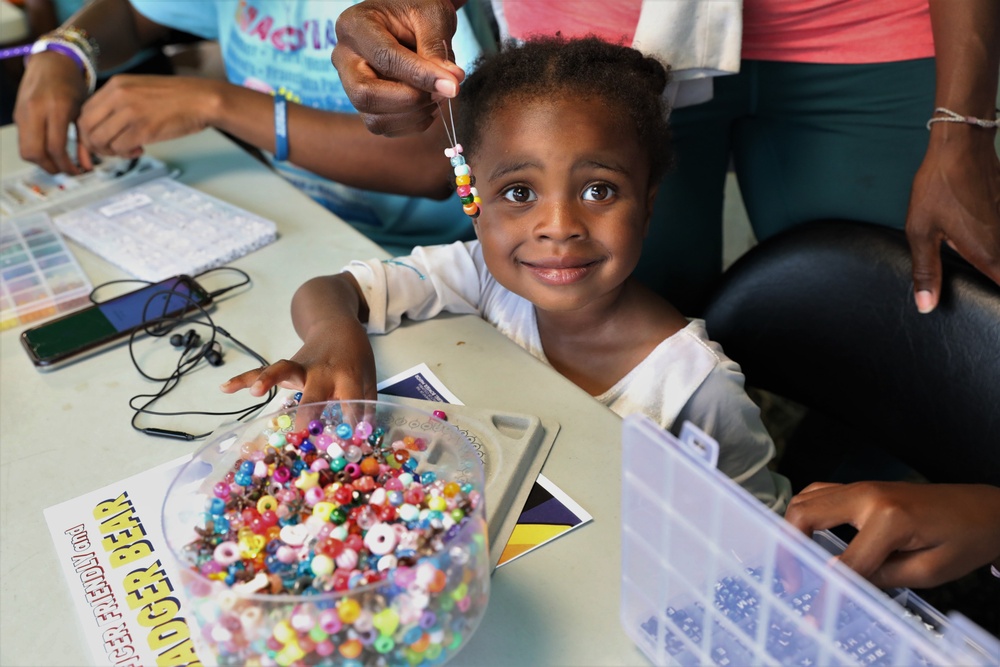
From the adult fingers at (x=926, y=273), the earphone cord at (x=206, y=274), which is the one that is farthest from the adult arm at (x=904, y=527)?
the earphone cord at (x=206, y=274)

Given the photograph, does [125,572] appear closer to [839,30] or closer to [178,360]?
[178,360]

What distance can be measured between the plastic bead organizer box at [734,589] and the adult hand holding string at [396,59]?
47cm

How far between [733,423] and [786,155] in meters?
0.49

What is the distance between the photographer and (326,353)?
2.91 ft

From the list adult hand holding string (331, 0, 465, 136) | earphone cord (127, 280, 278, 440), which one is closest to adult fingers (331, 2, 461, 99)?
adult hand holding string (331, 0, 465, 136)

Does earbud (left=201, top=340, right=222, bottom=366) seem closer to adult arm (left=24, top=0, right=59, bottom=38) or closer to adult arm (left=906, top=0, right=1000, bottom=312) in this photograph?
adult arm (left=906, top=0, right=1000, bottom=312)

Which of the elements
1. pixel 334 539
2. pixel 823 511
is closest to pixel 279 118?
pixel 334 539

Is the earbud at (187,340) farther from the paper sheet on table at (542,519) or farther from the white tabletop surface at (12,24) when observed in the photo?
the white tabletop surface at (12,24)

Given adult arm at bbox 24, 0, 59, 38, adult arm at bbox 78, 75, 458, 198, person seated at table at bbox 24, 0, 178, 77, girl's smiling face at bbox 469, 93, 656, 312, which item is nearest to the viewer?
girl's smiling face at bbox 469, 93, 656, 312

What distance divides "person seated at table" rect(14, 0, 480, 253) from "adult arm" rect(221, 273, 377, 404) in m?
0.33

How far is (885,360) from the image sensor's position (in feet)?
3.19

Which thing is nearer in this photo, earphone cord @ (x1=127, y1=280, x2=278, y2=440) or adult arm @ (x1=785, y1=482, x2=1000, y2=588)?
adult arm @ (x1=785, y1=482, x2=1000, y2=588)

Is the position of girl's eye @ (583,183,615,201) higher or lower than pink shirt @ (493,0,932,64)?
lower

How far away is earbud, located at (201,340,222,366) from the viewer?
0.99 m
